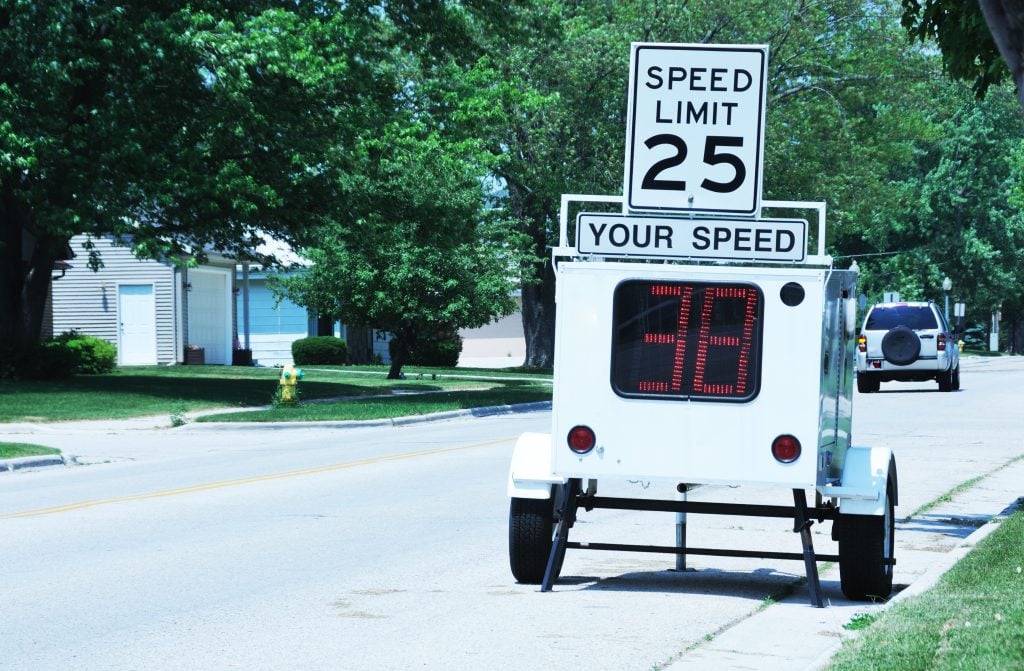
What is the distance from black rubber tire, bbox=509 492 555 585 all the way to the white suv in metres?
25.8

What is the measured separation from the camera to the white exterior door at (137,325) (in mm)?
49406

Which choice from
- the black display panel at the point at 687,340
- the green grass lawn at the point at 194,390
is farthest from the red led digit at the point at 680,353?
the green grass lawn at the point at 194,390

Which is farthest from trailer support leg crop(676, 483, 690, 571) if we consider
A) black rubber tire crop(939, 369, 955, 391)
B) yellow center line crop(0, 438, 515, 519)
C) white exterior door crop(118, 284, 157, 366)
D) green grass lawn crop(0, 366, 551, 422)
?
white exterior door crop(118, 284, 157, 366)

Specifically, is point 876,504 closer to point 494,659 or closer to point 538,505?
point 538,505

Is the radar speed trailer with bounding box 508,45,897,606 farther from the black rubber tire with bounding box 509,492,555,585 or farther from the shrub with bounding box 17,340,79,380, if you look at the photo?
the shrub with bounding box 17,340,79,380

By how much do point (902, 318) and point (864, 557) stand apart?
2706 centimetres

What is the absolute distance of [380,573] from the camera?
32.8 feet

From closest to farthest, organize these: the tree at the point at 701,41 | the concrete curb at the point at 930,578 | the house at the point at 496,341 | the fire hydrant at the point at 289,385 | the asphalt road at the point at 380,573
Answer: the concrete curb at the point at 930,578 < the asphalt road at the point at 380,573 < the fire hydrant at the point at 289,385 < the tree at the point at 701,41 < the house at the point at 496,341

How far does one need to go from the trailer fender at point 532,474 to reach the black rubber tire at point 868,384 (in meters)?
26.9

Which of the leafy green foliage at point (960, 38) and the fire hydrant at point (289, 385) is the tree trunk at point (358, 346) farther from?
the leafy green foliage at point (960, 38)

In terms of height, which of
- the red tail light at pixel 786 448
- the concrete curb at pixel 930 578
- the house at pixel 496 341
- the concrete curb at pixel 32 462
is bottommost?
the house at pixel 496 341

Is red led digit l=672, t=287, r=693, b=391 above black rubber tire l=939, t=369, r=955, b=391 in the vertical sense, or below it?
above

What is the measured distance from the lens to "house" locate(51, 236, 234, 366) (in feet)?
162

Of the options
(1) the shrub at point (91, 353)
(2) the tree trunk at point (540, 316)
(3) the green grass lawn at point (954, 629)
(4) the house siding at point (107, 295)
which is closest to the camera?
(3) the green grass lawn at point (954, 629)
